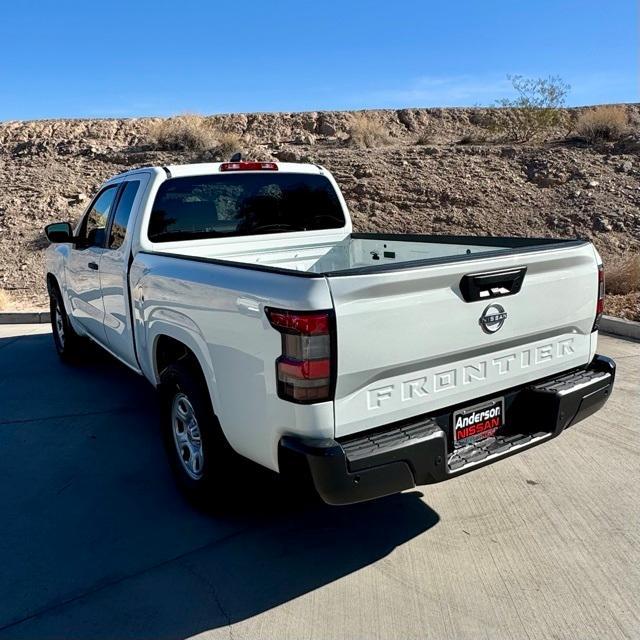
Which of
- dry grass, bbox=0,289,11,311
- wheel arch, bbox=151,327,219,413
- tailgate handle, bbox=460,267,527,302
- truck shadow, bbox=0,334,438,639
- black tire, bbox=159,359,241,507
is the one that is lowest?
dry grass, bbox=0,289,11,311

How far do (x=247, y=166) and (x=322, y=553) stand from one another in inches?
117

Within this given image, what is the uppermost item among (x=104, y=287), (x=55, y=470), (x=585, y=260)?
(x=585, y=260)

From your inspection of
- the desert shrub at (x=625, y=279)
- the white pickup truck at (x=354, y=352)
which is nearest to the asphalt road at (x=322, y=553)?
the white pickup truck at (x=354, y=352)

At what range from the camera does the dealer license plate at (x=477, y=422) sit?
304cm

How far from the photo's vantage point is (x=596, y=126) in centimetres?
1880

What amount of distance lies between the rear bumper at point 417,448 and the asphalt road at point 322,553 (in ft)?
1.83

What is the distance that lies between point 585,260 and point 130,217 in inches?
119

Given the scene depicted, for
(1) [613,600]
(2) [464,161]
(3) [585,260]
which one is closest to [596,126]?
(2) [464,161]

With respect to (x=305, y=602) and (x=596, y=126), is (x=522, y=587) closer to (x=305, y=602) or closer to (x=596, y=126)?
(x=305, y=602)

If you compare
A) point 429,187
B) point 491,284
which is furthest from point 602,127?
point 491,284

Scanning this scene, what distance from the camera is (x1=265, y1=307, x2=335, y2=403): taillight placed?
2.59 meters

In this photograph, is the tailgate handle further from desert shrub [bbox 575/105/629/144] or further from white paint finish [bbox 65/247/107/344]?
desert shrub [bbox 575/105/629/144]

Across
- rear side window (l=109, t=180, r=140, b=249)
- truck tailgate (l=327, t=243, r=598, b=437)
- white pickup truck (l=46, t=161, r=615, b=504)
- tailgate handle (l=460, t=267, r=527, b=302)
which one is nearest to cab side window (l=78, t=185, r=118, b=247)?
rear side window (l=109, t=180, r=140, b=249)

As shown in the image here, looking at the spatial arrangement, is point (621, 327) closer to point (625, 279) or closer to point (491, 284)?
point (625, 279)
